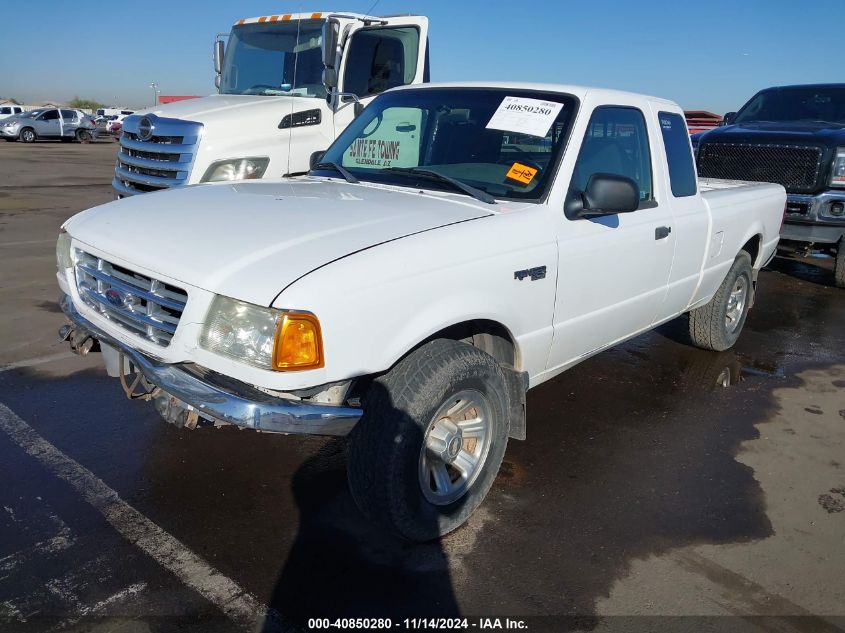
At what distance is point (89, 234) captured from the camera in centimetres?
333

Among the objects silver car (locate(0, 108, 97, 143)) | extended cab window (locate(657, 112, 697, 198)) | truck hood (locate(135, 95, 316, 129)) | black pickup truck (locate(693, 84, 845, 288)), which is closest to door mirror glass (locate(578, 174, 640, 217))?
extended cab window (locate(657, 112, 697, 198))

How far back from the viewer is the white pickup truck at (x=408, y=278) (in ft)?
8.75

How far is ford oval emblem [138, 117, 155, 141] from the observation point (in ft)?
25.4

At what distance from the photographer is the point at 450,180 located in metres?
3.73

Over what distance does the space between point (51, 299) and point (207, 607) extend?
4.91 metres

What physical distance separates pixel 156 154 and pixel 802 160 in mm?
7346

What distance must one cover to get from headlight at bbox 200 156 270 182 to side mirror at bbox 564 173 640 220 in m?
4.62

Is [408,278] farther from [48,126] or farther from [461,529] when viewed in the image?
[48,126]

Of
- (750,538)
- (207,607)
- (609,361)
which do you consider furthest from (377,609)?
(609,361)

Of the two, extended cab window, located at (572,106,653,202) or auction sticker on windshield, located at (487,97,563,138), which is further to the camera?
extended cab window, located at (572,106,653,202)

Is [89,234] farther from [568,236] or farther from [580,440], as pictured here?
[580,440]

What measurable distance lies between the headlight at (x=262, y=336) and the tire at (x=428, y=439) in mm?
410

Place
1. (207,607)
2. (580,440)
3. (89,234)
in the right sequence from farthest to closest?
(580,440) < (89,234) < (207,607)

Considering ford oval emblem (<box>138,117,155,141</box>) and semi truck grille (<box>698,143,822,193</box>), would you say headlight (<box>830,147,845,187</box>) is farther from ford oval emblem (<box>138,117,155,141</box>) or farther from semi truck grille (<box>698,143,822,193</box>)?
ford oval emblem (<box>138,117,155,141</box>)
